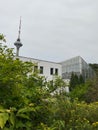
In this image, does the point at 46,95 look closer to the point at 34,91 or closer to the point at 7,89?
the point at 34,91

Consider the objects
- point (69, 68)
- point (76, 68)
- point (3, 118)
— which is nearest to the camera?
point (3, 118)

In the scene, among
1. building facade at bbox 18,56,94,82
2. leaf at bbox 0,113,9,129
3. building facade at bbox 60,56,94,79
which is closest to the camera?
leaf at bbox 0,113,9,129

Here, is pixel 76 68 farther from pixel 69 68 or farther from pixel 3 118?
pixel 3 118

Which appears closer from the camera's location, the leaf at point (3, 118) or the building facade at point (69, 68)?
the leaf at point (3, 118)

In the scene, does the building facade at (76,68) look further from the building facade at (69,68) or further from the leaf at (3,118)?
the leaf at (3,118)

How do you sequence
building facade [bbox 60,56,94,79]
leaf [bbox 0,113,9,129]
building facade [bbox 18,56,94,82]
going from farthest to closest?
building facade [bbox 60,56,94,79], building facade [bbox 18,56,94,82], leaf [bbox 0,113,9,129]

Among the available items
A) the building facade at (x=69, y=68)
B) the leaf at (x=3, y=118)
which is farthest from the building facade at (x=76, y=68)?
the leaf at (x=3, y=118)

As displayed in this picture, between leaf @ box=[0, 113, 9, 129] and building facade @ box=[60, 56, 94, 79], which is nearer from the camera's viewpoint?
leaf @ box=[0, 113, 9, 129]

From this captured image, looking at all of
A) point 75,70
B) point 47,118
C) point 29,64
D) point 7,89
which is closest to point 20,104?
point 7,89

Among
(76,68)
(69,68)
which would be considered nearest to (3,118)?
(76,68)

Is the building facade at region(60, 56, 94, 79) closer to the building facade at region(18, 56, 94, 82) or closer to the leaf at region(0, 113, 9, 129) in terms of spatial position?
the building facade at region(18, 56, 94, 82)

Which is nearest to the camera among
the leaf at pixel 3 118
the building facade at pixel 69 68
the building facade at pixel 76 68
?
the leaf at pixel 3 118

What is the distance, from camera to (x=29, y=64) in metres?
3.81

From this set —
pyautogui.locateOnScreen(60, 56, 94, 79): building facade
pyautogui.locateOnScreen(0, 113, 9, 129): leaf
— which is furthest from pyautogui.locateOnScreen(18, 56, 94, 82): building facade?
pyautogui.locateOnScreen(0, 113, 9, 129): leaf
